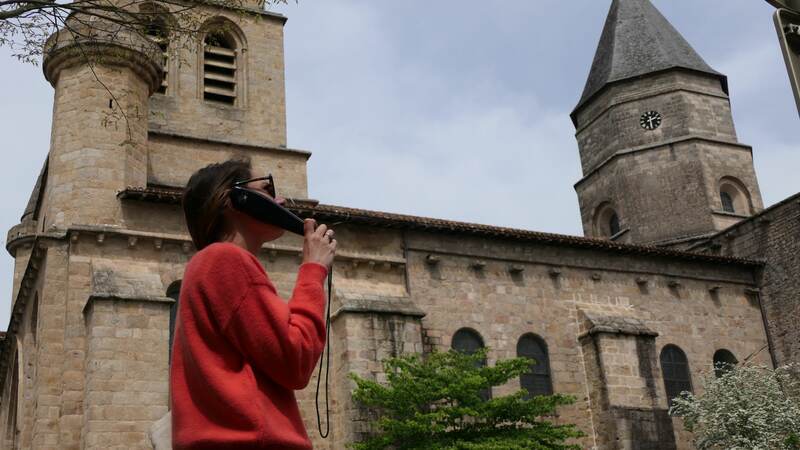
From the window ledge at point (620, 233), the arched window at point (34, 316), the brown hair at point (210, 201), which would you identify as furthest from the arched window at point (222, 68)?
the brown hair at point (210, 201)

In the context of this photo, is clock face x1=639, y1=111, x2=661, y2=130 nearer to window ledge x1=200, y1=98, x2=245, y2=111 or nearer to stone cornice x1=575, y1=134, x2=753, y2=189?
stone cornice x1=575, y1=134, x2=753, y2=189

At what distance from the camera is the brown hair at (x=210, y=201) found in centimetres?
286

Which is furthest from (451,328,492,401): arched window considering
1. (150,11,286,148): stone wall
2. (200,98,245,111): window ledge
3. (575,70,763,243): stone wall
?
(575,70,763,243): stone wall

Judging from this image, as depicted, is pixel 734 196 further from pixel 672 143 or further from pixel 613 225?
pixel 613 225

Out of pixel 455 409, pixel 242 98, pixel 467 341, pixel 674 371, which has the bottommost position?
pixel 455 409

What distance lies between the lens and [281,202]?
2.98m

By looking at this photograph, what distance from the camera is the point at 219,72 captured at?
76.6 feet

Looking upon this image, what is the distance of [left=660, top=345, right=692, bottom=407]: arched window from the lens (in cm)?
2062

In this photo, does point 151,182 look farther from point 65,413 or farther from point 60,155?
point 65,413

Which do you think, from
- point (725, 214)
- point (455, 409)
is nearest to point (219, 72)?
point (455, 409)

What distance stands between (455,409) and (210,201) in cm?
1112

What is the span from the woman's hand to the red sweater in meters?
0.28

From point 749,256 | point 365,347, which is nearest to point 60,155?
point 365,347

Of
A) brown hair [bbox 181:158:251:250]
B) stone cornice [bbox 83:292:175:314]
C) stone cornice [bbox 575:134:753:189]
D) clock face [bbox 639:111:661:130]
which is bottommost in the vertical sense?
brown hair [bbox 181:158:251:250]
